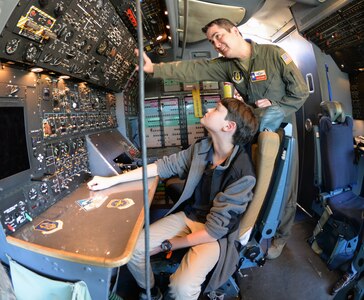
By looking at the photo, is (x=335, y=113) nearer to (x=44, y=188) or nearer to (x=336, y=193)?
(x=336, y=193)

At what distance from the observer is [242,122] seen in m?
1.46

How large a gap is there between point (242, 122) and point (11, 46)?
1.19 m

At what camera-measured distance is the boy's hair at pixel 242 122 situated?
1451 mm

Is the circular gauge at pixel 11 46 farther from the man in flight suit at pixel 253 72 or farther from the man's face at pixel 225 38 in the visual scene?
the man's face at pixel 225 38

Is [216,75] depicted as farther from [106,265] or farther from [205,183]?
[106,265]

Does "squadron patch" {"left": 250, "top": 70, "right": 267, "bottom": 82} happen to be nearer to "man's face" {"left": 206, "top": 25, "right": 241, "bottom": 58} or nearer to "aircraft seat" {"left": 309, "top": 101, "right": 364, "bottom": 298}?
"man's face" {"left": 206, "top": 25, "right": 241, "bottom": 58}

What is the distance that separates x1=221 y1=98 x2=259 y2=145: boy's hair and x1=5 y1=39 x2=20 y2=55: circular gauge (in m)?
1.09

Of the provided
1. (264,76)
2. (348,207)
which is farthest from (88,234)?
(348,207)

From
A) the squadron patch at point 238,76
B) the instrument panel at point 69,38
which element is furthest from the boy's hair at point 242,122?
the instrument panel at point 69,38

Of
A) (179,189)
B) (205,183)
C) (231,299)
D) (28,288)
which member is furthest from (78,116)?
(231,299)

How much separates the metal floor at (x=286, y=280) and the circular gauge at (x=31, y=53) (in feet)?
5.09

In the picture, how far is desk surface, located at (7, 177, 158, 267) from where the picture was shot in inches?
35.6

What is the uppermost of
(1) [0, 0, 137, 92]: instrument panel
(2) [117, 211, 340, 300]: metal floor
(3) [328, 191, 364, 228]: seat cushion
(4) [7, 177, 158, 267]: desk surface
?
(1) [0, 0, 137, 92]: instrument panel

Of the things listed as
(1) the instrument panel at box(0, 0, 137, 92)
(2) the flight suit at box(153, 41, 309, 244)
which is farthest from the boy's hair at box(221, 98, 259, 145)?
(1) the instrument panel at box(0, 0, 137, 92)
